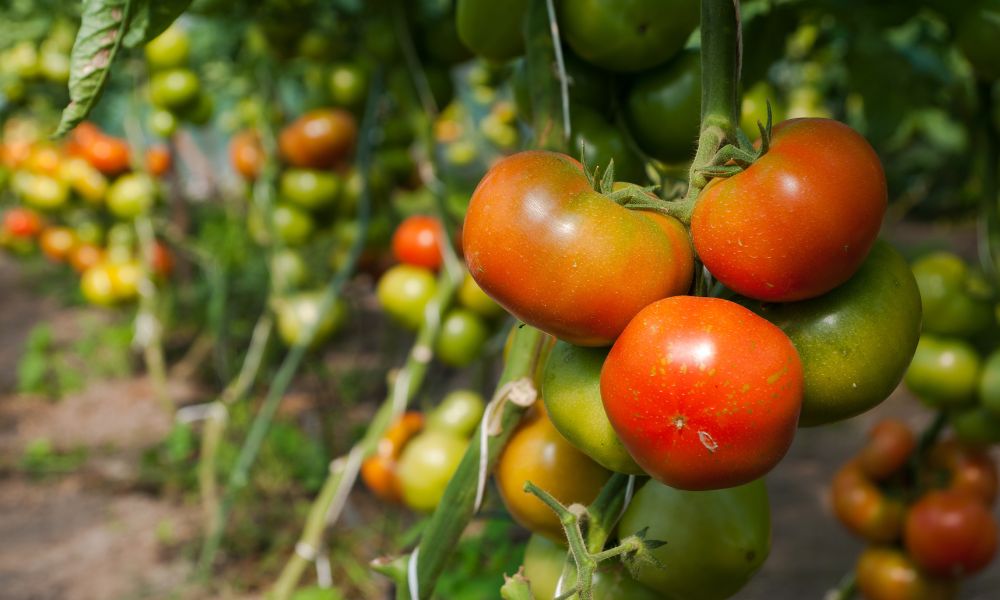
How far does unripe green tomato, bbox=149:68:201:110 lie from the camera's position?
1.68m

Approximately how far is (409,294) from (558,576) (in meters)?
0.87

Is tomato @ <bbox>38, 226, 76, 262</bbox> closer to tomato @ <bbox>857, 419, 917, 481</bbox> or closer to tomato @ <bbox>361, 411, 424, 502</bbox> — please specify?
tomato @ <bbox>361, 411, 424, 502</bbox>

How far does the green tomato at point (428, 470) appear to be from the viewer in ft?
3.34

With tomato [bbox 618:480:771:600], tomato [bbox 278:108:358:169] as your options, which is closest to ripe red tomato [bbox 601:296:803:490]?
tomato [bbox 618:480:771:600]

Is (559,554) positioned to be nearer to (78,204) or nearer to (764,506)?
(764,506)

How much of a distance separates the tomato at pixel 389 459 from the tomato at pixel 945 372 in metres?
0.78

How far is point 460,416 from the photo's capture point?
114 cm

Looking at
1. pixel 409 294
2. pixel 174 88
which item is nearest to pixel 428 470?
pixel 409 294

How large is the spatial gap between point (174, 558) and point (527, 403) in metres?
1.91

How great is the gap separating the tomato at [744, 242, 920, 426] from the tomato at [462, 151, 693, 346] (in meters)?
0.08

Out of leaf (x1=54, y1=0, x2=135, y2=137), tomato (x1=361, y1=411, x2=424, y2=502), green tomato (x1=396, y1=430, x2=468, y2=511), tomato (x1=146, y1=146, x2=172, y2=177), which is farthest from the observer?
tomato (x1=146, y1=146, x2=172, y2=177)

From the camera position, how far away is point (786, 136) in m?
0.43

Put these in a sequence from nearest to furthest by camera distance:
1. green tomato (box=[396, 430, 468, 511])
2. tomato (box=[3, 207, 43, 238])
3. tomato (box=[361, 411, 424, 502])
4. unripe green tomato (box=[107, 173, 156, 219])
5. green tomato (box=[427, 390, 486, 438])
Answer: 1. green tomato (box=[396, 430, 468, 511])
2. green tomato (box=[427, 390, 486, 438])
3. tomato (box=[361, 411, 424, 502])
4. unripe green tomato (box=[107, 173, 156, 219])
5. tomato (box=[3, 207, 43, 238])

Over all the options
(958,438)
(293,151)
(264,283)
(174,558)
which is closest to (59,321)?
(264,283)
